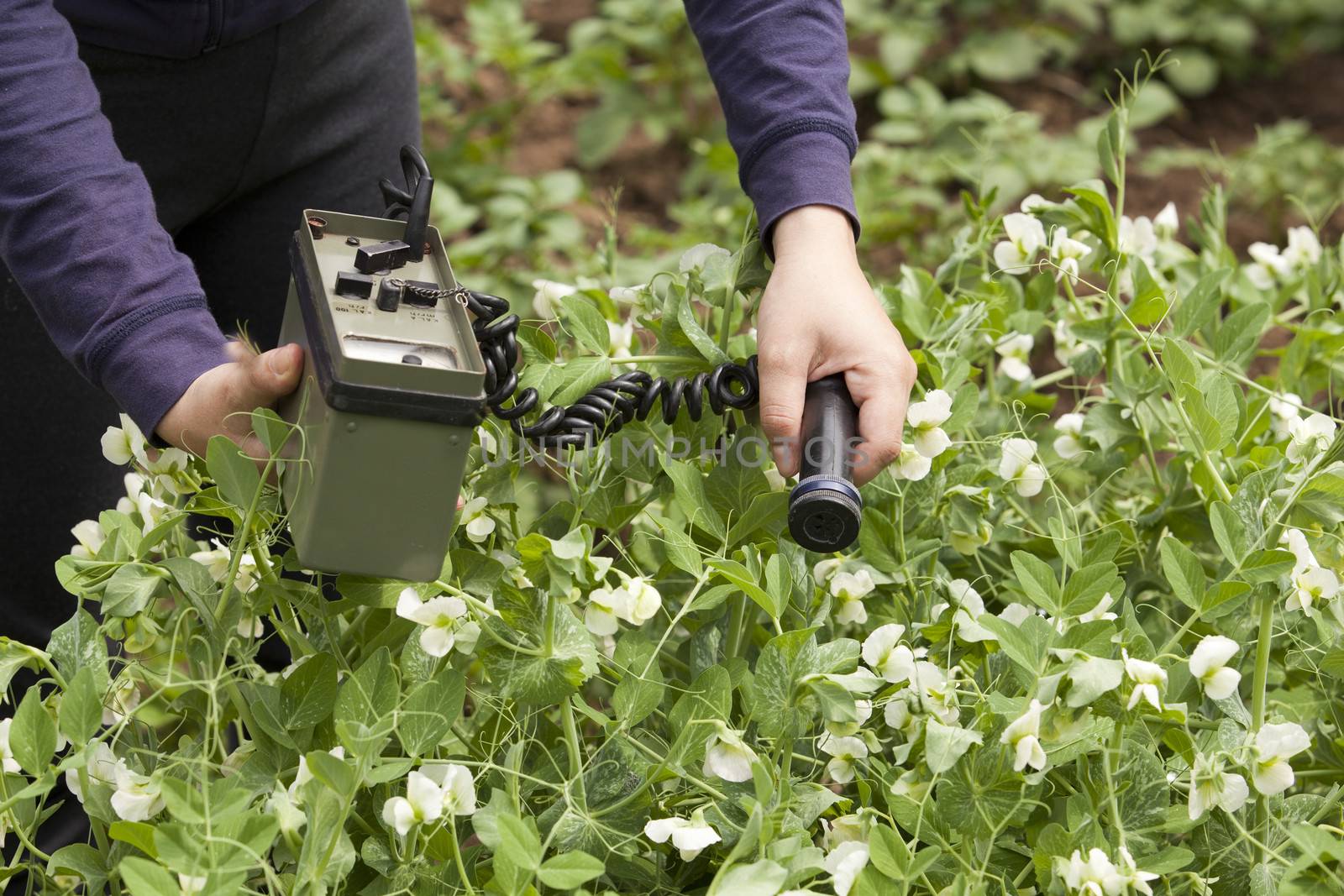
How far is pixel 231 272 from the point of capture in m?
1.24

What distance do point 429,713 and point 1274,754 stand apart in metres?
0.46

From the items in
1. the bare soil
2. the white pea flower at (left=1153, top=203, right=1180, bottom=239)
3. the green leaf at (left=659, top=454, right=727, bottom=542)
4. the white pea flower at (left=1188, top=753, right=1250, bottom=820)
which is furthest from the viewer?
the bare soil

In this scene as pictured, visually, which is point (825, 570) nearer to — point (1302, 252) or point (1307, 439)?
point (1307, 439)

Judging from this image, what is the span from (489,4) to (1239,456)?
2.27 metres

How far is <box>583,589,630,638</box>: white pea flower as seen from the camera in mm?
749

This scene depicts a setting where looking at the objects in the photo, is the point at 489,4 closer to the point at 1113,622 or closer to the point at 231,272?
the point at 231,272

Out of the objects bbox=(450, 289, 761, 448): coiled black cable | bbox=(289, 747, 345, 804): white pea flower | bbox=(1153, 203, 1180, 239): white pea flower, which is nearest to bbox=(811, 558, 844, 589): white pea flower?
bbox=(450, 289, 761, 448): coiled black cable

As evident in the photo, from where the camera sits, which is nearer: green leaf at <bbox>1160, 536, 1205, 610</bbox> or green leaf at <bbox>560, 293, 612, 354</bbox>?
green leaf at <bbox>1160, 536, 1205, 610</bbox>

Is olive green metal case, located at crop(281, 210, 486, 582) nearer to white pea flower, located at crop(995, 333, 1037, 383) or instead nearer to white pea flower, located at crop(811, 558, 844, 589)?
white pea flower, located at crop(811, 558, 844, 589)

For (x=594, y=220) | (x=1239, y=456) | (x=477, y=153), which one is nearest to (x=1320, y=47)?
(x=594, y=220)

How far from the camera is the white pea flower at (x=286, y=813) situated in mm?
681

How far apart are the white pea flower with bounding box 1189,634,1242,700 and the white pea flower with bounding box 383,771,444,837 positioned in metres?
0.41

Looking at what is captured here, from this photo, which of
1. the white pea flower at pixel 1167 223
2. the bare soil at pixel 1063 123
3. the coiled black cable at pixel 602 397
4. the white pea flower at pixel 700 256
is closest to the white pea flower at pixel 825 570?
the coiled black cable at pixel 602 397

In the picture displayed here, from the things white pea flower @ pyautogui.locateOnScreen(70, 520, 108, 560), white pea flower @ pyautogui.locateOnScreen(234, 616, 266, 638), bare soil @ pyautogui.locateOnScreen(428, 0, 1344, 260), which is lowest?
bare soil @ pyautogui.locateOnScreen(428, 0, 1344, 260)
